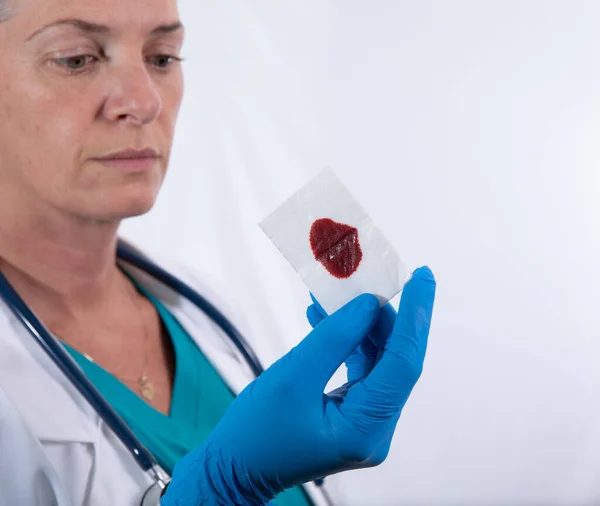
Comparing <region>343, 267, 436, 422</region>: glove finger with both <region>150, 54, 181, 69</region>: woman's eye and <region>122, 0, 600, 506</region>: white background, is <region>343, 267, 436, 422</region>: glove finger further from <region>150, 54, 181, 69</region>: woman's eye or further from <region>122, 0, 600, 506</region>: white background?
<region>122, 0, 600, 506</region>: white background

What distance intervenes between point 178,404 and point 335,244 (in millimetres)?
327

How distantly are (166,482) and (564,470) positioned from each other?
129cm

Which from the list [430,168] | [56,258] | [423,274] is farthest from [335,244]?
[430,168]

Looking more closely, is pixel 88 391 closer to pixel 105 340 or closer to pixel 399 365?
pixel 105 340

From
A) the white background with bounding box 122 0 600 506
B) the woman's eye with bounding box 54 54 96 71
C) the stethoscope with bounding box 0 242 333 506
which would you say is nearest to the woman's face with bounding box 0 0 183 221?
the woman's eye with bounding box 54 54 96 71

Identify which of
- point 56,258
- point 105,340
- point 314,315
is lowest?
point 314,315

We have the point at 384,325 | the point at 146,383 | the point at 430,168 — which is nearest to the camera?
the point at 384,325

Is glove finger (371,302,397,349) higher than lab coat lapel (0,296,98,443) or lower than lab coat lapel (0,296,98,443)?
lower

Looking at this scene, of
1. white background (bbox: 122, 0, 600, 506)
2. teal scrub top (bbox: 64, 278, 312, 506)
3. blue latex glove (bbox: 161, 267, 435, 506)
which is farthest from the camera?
white background (bbox: 122, 0, 600, 506)

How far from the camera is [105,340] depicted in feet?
3.30

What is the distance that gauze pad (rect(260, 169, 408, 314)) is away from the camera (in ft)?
2.64

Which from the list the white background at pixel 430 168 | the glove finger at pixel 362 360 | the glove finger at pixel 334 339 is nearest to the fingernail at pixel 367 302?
the glove finger at pixel 334 339

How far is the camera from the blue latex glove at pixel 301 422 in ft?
2.56

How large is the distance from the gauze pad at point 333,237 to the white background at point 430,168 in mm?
749
